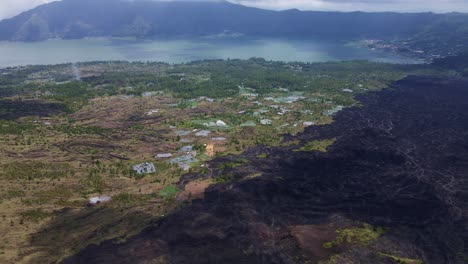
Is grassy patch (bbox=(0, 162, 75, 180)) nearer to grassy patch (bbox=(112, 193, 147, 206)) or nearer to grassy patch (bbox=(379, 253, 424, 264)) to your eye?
grassy patch (bbox=(112, 193, 147, 206))

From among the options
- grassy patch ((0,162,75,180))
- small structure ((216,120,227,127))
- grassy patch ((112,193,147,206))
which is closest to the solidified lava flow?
grassy patch ((112,193,147,206))

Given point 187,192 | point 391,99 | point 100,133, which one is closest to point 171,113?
point 100,133

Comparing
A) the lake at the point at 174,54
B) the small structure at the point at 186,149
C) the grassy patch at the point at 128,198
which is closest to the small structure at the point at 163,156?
the small structure at the point at 186,149

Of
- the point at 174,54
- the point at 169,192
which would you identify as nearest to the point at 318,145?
the point at 169,192

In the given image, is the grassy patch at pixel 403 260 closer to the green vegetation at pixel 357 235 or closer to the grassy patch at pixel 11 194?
the green vegetation at pixel 357 235

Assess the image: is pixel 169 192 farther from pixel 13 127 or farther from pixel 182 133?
pixel 13 127
